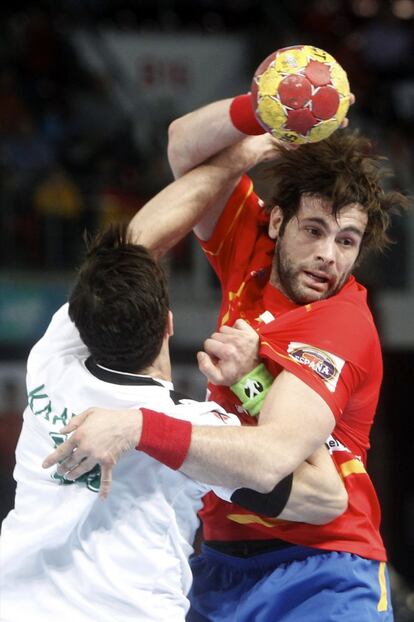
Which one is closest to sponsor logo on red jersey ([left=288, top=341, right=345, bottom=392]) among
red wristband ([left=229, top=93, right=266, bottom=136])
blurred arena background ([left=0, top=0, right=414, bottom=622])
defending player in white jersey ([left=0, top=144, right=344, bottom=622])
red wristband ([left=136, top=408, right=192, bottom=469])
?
defending player in white jersey ([left=0, top=144, right=344, bottom=622])

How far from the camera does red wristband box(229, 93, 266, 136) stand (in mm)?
4020

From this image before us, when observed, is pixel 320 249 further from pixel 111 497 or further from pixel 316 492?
pixel 111 497

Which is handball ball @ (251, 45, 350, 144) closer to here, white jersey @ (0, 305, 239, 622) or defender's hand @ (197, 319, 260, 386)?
defender's hand @ (197, 319, 260, 386)

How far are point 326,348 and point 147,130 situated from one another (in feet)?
24.2

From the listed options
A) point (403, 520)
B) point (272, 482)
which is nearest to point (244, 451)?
point (272, 482)

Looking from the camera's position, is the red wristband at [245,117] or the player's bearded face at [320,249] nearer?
the player's bearded face at [320,249]

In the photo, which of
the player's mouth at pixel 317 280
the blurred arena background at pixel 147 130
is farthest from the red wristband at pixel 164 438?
the blurred arena background at pixel 147 130

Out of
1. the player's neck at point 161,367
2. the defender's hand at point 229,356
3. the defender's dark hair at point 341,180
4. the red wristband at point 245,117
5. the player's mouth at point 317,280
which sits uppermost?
the red wristband at point 245,117

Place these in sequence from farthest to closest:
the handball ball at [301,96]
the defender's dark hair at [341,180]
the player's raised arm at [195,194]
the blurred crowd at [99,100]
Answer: the blurred crowd at [99,100] → the player's raised arm at [195,194] → the defender's dark hair at [341,180] → the handball ball at [301,96]

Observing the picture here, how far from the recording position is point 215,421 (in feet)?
10.6

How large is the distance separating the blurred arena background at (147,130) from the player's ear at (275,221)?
4321 mm

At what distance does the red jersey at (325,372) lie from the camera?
3.49 m

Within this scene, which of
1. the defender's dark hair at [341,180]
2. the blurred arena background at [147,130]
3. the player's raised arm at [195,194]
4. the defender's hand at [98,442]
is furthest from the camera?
the blurred arena background at [147,130]

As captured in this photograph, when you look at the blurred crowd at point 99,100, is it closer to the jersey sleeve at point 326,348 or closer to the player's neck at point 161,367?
the jersey sleeve at point 326,348
